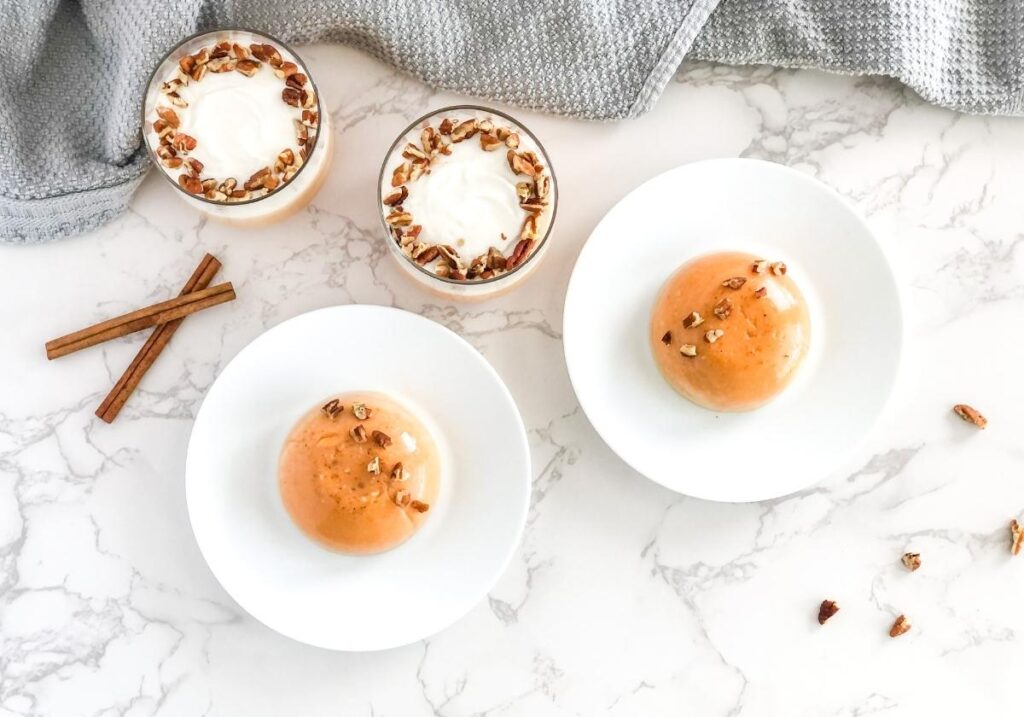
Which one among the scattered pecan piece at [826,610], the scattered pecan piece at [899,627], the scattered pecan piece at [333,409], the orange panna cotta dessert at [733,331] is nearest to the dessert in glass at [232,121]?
the scattered pecan piece at [333,409]

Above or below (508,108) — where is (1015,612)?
below

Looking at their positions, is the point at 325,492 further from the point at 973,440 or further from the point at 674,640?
the point at 973,440

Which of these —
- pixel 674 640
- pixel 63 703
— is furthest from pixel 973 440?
pixel 63 703

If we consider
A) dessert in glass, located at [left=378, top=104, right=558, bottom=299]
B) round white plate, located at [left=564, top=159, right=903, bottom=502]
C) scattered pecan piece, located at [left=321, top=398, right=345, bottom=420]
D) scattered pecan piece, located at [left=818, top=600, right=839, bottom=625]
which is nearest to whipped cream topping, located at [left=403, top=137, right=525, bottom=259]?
dessert in glass, located at [left=378, top=104, right=558, bottom=299]

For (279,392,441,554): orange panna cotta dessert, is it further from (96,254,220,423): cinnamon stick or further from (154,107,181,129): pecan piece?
(154,107,181,129): pecan piece

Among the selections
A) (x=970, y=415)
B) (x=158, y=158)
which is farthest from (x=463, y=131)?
(x=970, y=415)

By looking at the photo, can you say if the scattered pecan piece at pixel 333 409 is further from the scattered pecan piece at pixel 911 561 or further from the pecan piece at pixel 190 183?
the scattered pecan piece at pixel 911 561
